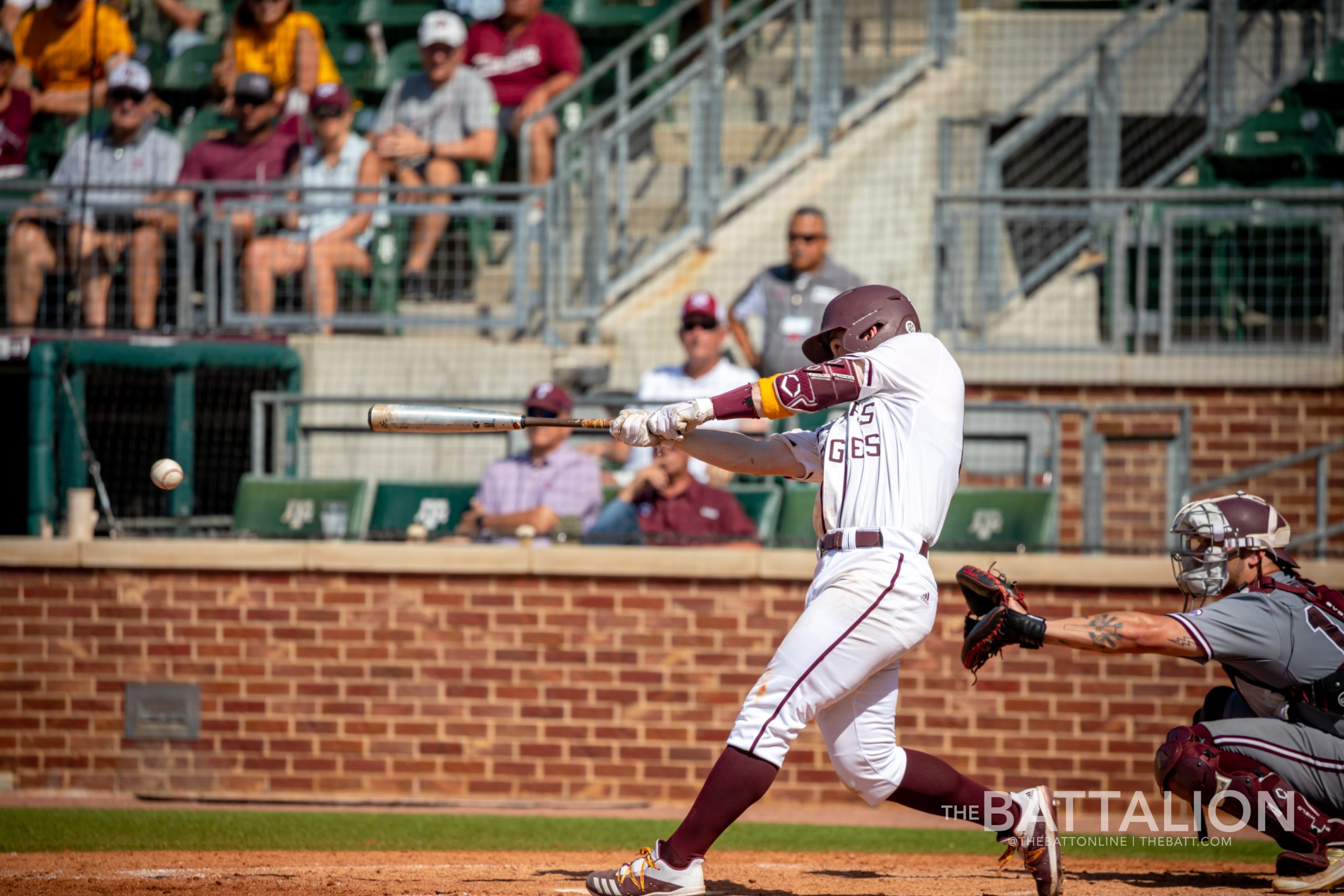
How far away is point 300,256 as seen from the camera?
8.84m

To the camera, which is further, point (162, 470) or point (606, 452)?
point (606, 452)

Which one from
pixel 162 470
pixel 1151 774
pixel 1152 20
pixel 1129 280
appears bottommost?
pixel 1151 774

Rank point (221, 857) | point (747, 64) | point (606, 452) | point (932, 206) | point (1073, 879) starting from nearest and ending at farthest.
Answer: point (1073, 879), point (221, 857), point (606, 452), point (932, 206), point (747, 64)

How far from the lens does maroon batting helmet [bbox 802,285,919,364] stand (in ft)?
14.6

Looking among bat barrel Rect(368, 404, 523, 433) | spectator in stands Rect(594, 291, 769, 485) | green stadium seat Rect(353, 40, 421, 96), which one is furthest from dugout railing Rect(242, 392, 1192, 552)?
green stadium seat Rect(353, 40, 421, 96)

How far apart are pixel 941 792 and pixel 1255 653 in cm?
107

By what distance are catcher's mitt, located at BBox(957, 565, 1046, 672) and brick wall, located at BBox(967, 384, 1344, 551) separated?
3.05 metres

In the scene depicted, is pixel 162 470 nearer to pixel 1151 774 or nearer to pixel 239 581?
pixel 239 581

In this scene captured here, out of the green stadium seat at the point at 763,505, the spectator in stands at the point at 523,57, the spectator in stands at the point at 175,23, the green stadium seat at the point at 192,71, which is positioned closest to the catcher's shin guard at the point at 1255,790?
the green stadium seat at the point at 763,505

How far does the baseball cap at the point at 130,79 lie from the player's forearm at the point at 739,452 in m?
6.55

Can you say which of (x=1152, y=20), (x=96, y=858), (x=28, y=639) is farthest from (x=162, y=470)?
(x=1152, y=20)

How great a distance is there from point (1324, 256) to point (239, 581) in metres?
6.36

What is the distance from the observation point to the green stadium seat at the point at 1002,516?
23.9ft

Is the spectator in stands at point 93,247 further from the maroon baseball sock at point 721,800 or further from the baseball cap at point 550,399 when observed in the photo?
the maroon baseball sock at point 721,800
